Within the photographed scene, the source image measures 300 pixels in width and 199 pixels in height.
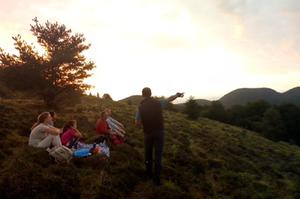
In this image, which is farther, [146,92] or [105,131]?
[105,131]

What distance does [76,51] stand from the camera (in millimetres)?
25531

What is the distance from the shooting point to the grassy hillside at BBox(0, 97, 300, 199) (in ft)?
32.8

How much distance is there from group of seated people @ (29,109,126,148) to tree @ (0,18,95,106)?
29.5ft

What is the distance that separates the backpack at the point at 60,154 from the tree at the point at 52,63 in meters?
12.6

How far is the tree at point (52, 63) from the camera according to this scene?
23.7 meters

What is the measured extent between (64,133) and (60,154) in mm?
2223

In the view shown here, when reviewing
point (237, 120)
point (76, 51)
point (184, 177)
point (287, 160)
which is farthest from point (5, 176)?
point (237, 120)

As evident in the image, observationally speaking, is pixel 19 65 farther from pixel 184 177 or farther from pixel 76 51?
pixel 184 177

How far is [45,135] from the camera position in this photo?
42.3ft

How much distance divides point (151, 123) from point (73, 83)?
15.3 m

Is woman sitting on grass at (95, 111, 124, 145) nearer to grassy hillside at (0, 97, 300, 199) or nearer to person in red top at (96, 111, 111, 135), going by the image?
person in red top at (96, 111, 111, 135)

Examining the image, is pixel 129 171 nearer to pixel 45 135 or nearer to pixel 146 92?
pixel 146 92

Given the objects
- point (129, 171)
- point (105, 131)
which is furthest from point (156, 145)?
point (105, 131)

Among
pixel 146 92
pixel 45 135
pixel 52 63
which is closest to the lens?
pixel 146 92
